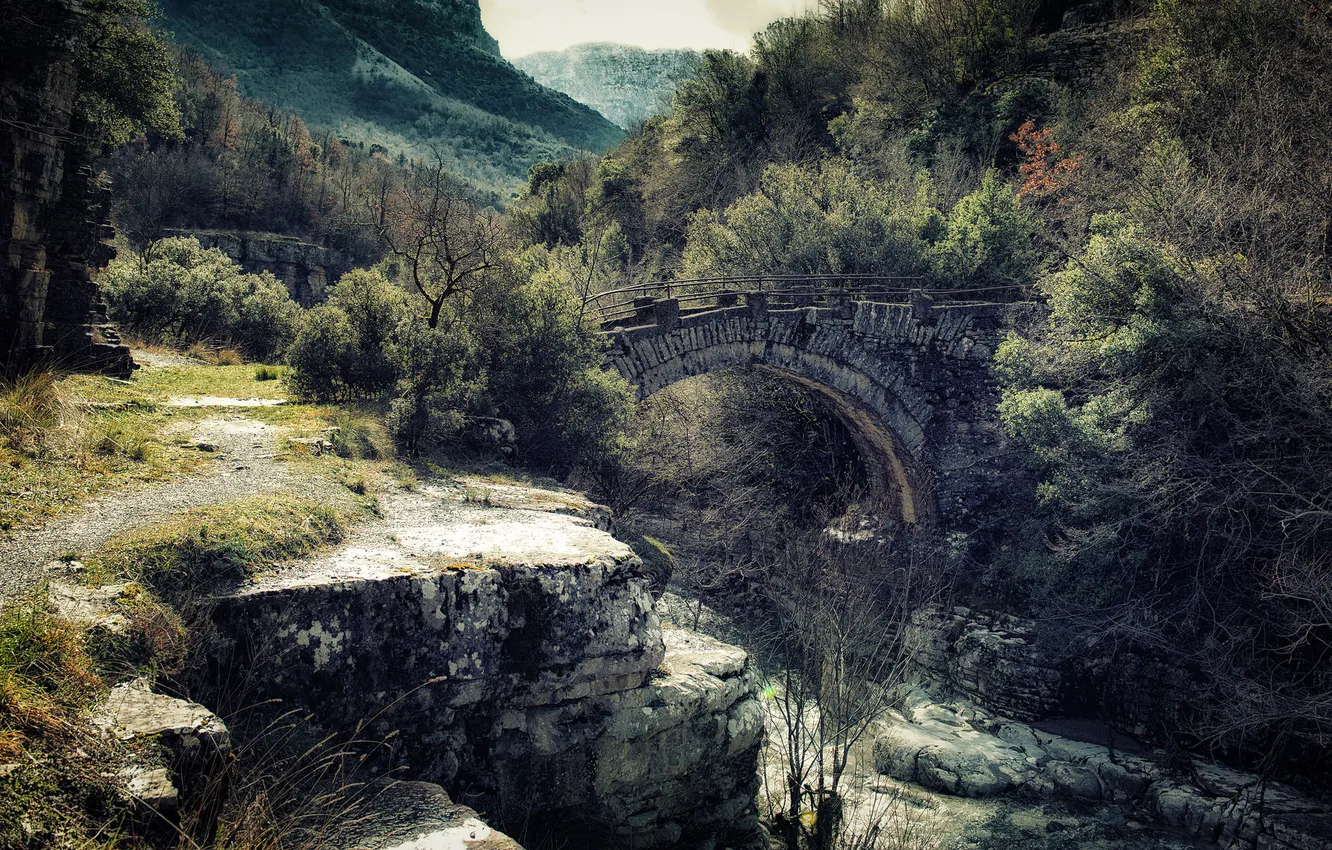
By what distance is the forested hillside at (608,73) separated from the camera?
97188 mm

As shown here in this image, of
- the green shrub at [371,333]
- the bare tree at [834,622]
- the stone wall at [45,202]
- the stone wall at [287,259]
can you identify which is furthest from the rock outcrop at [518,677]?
the stone wall at [287,259]

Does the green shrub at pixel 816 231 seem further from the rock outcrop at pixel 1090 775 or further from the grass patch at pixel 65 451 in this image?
the grass patch at pixel 65 451

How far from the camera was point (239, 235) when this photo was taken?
35.9 m

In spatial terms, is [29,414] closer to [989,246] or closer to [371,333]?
[371,333]

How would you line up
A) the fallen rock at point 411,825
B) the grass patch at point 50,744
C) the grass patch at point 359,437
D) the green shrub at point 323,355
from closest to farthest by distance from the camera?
the grass patch at point 50,744 → the fallen rock at point 411,825 → the grass patch at point 359,437 → the green shrub at point 323,355

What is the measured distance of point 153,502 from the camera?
5508 millimetres

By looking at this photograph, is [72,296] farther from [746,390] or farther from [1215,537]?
[1215,537]

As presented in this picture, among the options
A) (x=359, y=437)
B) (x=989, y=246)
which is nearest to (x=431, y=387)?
(x=359, y=437)

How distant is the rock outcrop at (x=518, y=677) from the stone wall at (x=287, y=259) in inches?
1359

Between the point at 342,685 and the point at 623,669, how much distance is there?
1.96 meters

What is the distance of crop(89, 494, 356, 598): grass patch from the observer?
4.35 metres

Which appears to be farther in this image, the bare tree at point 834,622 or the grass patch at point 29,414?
the bare tree at point 834,622

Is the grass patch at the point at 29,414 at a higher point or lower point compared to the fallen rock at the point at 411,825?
higher

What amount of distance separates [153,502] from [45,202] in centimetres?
687
